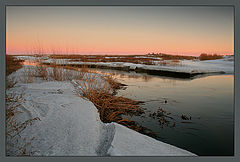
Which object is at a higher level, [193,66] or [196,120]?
[193,66]

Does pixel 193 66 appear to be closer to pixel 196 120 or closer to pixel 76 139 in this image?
pixel 196 120

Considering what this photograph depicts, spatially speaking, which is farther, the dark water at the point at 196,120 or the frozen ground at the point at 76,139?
the dark water at the point at 196,120

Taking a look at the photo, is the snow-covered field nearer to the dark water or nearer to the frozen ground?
the dark water

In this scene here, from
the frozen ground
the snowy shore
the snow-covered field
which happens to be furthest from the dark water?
the snowy shore

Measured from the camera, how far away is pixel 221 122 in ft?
7.61

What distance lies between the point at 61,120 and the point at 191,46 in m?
2.55

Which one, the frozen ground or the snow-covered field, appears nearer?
the frozen ground

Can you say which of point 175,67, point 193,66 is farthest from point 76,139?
point 175,67

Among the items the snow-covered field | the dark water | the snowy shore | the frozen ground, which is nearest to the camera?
the frozen ground

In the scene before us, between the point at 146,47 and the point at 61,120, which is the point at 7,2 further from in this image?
the point at 146,47

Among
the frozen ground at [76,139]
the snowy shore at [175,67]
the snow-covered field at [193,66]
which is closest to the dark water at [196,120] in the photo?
the snow-covered field at [193,66]

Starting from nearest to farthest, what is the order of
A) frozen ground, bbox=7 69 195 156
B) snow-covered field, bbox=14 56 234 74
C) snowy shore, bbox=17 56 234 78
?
frozen ground, bbox=7 69 195 156, snow-covered field, bbox=14 56 234 74, snowy shore, bbox=17 56 234 78

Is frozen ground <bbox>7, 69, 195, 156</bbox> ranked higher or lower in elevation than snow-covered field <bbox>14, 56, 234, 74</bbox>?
lower

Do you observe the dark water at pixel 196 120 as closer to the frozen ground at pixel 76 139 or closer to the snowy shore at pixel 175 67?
the frozen ground at pixel 76 139
